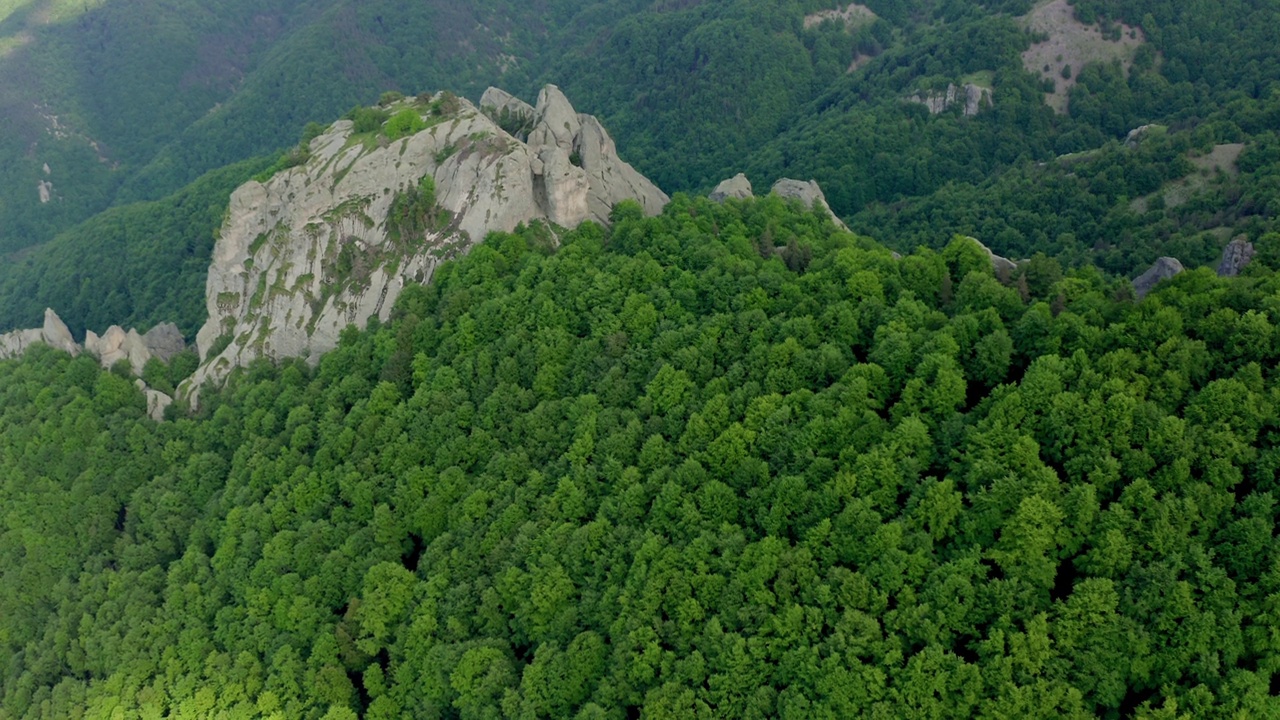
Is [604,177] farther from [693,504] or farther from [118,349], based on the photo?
[118,349]

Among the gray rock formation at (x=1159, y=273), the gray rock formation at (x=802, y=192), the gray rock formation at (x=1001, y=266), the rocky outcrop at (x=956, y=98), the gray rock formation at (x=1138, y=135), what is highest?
the gray rock formation at (x=1001, y=266)

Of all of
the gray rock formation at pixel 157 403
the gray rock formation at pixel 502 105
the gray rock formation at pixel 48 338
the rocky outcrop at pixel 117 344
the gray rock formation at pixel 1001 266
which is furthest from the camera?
the gray rock formation at pixel 48 338

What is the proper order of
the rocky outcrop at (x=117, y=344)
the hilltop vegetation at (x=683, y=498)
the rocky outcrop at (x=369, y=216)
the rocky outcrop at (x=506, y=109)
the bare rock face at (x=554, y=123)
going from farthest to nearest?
the rocky outcrop at (x=506, y=109)
the bare rock face at (x=554, y=123)
the rocky outcrop at (x=117, y=344)
the rocky outcrop at (x=369, y=216)
the hilltop vegetation at (x=683, y=498)

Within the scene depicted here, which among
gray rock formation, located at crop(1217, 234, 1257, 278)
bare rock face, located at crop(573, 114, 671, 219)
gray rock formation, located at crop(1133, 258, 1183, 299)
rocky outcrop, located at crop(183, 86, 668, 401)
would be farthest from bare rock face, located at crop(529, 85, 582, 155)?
gray rock formation, located at crop(1217, 234, 1257, 278)

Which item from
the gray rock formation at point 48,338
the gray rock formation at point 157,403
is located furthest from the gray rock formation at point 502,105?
the gray rock formation at point 48,338

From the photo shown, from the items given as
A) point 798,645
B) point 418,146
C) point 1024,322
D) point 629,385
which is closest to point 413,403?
point 629,385

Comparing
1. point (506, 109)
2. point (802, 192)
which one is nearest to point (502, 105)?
point (506, 109)

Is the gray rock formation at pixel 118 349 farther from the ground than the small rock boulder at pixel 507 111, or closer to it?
closer to it

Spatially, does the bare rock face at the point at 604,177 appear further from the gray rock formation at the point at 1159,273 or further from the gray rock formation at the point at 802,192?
the gray rock formation at the point at 1159,273
